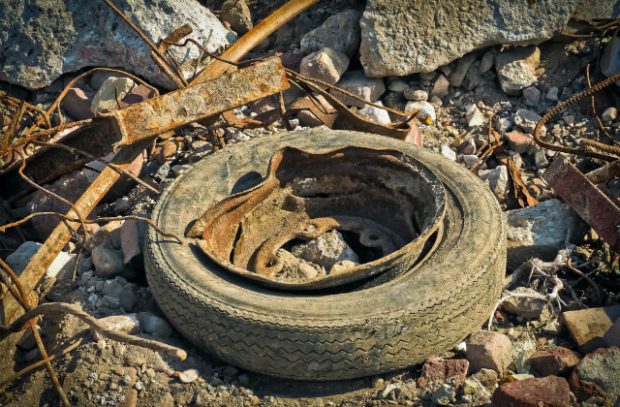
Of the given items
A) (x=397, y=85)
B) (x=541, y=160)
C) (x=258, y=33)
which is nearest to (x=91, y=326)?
(x=258, y=33)

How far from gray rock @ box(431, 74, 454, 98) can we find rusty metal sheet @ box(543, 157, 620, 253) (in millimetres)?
1587

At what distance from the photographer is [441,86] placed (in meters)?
5.87

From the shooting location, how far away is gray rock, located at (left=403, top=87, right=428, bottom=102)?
5.81 meters

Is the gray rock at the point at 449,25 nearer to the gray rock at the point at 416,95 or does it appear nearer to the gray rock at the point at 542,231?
the gray rock at the point at 416,95

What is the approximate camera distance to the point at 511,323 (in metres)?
4.15

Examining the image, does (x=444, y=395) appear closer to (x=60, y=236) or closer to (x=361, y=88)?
(x=60, y=236)

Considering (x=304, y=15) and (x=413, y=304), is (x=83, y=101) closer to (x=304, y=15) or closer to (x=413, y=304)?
(x=304, y=15)

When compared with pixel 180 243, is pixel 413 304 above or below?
below

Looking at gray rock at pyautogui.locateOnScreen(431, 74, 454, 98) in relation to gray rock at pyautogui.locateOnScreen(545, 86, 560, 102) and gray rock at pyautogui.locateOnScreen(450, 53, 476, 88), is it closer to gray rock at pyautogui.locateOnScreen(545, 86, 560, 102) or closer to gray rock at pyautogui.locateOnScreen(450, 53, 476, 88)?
gray rock at pyautogui.locateOnScreen(450, 53, 476, 88)

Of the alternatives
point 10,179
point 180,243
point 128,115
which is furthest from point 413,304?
point 10,179

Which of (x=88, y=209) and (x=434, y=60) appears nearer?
(x=88, y=209)

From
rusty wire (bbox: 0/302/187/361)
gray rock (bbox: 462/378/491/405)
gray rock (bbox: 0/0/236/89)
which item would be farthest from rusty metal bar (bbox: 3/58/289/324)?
gray rock (bbox: 462/378/491/405)

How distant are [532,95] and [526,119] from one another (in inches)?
10.3

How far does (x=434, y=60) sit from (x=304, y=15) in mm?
1352
